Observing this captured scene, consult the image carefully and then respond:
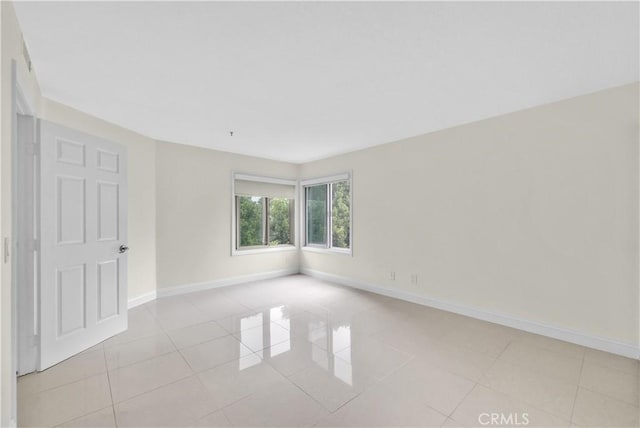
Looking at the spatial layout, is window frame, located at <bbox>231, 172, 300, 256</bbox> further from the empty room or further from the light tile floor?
the light tile floor

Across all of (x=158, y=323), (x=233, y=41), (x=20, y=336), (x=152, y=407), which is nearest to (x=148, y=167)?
(x=158, y=323)

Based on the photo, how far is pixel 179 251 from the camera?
440 cm

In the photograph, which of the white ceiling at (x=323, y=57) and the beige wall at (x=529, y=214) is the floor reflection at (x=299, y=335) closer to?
the beige wall at (x=529, y=214)

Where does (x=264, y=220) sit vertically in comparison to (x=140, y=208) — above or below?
below

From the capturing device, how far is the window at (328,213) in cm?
514

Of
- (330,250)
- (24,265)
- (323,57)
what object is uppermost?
(323,57)

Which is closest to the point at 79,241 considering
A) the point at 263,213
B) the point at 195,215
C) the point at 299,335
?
the point at 195,215

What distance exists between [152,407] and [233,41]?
2.45 metres

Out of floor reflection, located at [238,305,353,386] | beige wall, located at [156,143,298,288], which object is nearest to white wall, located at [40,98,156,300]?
beige wall, located at [156,143,298,288]

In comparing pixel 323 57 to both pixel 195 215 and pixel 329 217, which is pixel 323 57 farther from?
pixel 329 217

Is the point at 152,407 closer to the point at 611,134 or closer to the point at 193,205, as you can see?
the point at 193,205

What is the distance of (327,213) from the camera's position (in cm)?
549

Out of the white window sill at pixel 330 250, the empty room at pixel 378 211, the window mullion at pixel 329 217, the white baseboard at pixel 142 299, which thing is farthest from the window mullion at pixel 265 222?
the white baseboard at pixel 142 299

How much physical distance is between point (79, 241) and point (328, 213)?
12.3 ft
